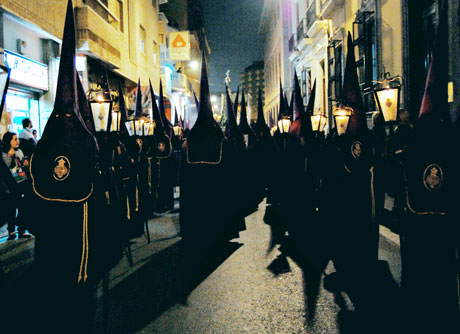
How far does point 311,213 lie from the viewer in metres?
8.63

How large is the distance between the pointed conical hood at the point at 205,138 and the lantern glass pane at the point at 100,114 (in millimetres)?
1816

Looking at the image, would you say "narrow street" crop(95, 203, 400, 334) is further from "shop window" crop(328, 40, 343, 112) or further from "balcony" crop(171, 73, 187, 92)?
"balcony" crop(171, 73, 187, 92)

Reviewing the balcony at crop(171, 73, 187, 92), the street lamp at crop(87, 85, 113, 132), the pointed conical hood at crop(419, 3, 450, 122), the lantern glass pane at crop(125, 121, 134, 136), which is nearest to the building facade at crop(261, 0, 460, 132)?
the pointed conical hood at crop(419, 3, 450, 122)

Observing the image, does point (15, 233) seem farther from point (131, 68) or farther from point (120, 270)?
point (131, 68)

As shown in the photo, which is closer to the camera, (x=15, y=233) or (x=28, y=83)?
(x=15, y=233)

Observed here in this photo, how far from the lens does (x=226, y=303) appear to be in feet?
14.0

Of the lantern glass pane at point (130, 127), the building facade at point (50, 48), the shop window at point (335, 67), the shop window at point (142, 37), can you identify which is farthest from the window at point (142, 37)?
the lantern glass pane at point (130, 127)

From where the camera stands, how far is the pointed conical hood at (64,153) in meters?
3.60

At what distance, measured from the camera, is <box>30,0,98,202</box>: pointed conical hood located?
3.60m

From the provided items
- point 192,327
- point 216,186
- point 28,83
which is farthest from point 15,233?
point 28,83

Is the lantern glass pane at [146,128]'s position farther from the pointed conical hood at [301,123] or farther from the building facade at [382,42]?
the building facade at [382,42]

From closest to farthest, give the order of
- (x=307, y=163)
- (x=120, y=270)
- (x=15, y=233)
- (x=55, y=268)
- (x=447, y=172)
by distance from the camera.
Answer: (x=447, y=172), (x=55, y=268), (x=120, y=270), (x=15, y=233), (x=307, y=163)

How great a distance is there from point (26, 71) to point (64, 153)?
9.60 metres

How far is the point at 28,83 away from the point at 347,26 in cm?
1128
